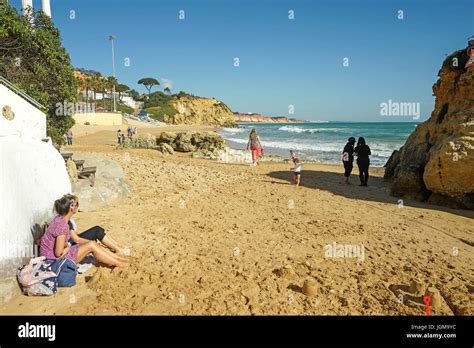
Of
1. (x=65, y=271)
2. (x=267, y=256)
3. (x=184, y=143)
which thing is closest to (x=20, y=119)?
(x=65, y=271)

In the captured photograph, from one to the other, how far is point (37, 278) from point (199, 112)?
106 m

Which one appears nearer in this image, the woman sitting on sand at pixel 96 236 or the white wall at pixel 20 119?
the woman sitting on sand at pixel 96 236

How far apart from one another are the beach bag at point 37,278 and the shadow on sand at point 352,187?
28.4 ft

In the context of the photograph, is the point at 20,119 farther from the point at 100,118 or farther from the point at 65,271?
the point at 100,118

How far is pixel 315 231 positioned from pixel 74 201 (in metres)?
4.74

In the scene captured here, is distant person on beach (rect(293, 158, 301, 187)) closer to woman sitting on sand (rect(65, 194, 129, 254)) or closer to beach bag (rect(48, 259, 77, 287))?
woman sitting on sand (rect(65, 194, 129, 254))

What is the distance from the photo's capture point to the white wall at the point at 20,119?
557cm

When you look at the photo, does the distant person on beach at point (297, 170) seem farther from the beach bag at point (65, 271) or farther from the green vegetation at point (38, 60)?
the green vegetation at point (38, 60)

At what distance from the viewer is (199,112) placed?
10656cm

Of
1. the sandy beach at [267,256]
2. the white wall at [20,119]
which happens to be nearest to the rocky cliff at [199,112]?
the white wall at [20,119]

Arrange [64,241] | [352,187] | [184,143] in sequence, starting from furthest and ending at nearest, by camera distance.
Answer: [184,143], [352,187], [64,241]

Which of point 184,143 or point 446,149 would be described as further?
point 184,143

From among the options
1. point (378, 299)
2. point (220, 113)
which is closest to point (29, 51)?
point (378, 299)

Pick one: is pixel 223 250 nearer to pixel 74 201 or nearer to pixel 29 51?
pixel 74 201
